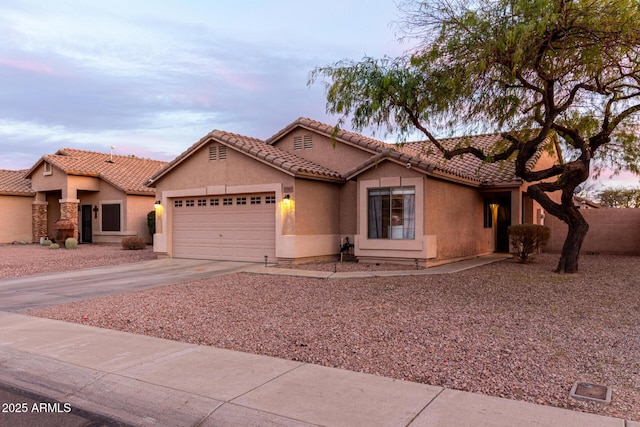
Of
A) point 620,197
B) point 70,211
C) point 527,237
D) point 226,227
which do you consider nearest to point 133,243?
point 70,211

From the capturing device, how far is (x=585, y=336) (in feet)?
22.9

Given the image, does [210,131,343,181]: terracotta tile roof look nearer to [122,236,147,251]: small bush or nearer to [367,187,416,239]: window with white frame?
[367,187,416,239]: window with white frame

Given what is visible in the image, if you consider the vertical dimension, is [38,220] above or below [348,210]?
below

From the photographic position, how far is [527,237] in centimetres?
1606

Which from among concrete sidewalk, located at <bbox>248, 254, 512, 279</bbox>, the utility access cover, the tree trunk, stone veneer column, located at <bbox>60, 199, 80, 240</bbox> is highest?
stone veneer column, located at <bbox>60, 199, 80, 240</bbox>

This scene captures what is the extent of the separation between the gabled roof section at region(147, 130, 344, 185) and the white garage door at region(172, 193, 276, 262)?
4.20ft

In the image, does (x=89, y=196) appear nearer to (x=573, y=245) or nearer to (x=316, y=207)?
(x=316, y=207)

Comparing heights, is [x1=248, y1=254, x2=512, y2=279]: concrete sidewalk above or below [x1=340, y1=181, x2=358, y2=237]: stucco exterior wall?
below

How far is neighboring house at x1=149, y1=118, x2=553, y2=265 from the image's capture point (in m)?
15.6

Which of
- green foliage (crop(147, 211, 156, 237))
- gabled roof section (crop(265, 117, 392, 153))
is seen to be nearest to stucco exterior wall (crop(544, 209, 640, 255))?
gabled roof section (crop(265, 117, 392, 153))

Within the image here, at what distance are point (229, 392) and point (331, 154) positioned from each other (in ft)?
45.4

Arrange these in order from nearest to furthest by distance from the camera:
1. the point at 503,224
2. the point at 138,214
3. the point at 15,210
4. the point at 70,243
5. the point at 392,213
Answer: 1. the point at 392,213
2. the point at 503,224
3. the point at 70,243
4. the point at 138,214
5. the point at 15,210

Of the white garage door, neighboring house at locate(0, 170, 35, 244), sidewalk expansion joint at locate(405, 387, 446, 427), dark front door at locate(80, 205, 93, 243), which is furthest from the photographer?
dark front door at locate(80, 205, 93, 243)

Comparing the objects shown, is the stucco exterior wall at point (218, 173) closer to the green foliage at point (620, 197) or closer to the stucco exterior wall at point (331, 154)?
the stucco exterior wall at point (331, 154)
